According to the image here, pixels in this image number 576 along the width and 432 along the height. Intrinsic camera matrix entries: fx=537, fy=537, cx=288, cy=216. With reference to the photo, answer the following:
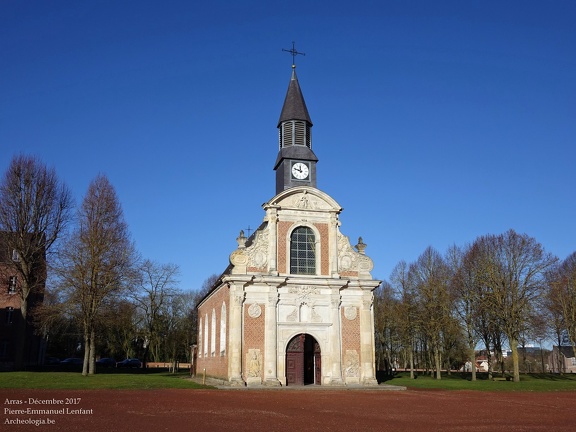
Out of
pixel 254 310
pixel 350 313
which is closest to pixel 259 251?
pixel 254 310

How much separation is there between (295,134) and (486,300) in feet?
65.6

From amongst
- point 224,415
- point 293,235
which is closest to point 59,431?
point 224,415

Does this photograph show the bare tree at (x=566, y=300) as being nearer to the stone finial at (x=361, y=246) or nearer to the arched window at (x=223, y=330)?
the stone finial at (x=361, y=246)

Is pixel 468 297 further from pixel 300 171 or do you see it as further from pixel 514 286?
pixel 300 171

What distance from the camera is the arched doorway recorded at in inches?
1298

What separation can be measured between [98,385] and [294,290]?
12564 millimetres

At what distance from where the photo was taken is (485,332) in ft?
160

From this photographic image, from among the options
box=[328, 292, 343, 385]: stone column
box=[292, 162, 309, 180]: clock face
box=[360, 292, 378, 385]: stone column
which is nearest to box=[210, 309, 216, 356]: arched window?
box=[328, 292, 343, 385]: stone column

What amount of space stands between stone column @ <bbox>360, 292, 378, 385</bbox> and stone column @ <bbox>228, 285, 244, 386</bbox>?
25.6ft

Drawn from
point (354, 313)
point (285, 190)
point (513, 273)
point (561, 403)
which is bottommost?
point (561, 403)

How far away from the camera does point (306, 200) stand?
35531 millimetres

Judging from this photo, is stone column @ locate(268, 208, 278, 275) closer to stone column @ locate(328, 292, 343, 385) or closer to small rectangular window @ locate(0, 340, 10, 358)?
stone column @ locate(328, 292, 343, 385)

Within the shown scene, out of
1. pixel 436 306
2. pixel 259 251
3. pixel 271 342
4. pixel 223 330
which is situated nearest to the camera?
pixel 271 342

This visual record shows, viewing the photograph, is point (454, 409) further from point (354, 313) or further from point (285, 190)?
point (285, 190)
